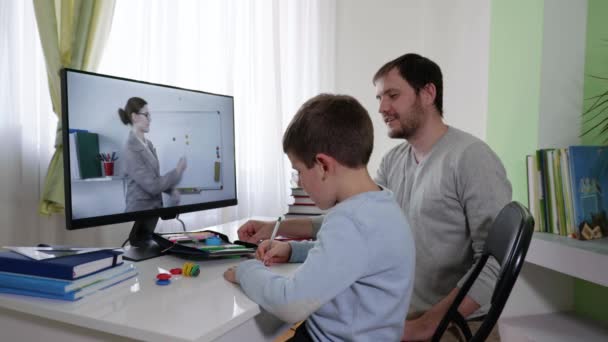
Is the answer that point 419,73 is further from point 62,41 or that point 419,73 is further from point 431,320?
point 62,41

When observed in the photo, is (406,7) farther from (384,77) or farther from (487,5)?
(384,77)

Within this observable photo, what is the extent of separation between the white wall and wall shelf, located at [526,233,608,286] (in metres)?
0.94

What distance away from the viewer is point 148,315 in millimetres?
743

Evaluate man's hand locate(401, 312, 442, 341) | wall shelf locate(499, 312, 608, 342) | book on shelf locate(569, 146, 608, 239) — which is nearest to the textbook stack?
book on shelf locate(569, 146, 608, 239)

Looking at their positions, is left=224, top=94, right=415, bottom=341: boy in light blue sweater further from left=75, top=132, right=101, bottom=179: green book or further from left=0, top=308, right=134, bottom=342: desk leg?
left=75, top=132, right=101, bottom=179: green book

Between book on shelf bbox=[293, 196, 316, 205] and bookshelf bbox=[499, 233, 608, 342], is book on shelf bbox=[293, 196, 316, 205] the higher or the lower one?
the higher one

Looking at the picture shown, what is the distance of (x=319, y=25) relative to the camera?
2990 mm

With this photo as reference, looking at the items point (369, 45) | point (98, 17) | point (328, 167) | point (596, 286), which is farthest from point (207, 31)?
point (596, 286)

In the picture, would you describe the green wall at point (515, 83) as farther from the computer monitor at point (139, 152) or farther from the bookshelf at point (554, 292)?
the computer monitor at point (139, 152)

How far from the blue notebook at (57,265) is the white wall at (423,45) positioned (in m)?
2.12

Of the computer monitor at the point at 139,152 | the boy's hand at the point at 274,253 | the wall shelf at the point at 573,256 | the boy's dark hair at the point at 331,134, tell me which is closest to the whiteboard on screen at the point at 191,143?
the computer monitor at the point at 139,152

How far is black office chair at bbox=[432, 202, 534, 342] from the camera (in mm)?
776

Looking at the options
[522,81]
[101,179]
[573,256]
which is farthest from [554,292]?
[101,179]

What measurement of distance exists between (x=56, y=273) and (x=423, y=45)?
8.58 ft
